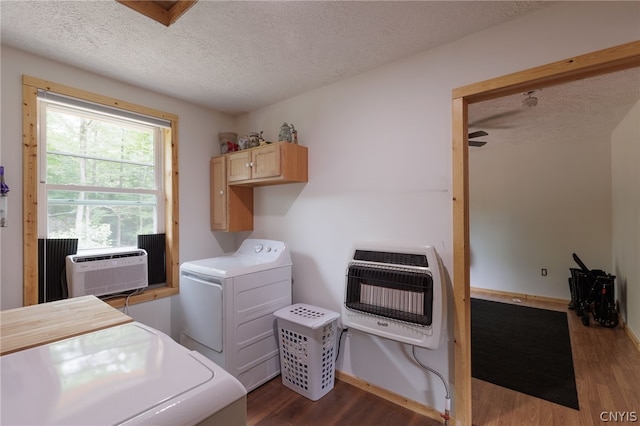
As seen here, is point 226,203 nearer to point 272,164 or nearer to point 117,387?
point 272,164

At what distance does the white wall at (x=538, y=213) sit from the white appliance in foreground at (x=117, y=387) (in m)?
5.39

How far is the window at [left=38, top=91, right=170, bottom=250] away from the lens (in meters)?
2.19

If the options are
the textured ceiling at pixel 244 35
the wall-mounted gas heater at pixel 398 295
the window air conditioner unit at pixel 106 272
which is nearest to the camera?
the textured ceiling at pixel 244 35

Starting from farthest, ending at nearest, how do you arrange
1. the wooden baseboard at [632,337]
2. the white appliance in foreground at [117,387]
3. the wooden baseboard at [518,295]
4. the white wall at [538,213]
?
the wooden baseboard at [518,295] < the white wall at [538,213] < the wooden baseboard at [632,337] < the white appliance in foreground at [117,387]

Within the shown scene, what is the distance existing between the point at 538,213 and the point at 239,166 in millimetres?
4710

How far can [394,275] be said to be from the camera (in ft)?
6.33

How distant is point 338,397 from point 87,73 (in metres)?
3.13

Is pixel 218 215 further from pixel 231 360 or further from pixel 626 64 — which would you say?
pixel 626 64

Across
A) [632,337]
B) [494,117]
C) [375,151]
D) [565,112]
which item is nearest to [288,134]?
[375,151]

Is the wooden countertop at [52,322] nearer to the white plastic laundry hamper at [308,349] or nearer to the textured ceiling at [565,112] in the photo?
the white plastic laundry hamper at [308,349]

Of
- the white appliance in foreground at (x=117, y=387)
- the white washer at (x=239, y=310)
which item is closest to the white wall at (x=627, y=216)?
the white washer at (x=239, y=310)

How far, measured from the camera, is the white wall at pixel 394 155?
5.30ft

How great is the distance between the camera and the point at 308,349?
7.14 feet

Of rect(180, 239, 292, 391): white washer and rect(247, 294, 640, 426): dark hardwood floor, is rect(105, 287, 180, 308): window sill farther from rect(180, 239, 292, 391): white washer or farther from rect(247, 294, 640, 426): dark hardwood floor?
rect(247, 294, 640, 426): dark hardwood floor
